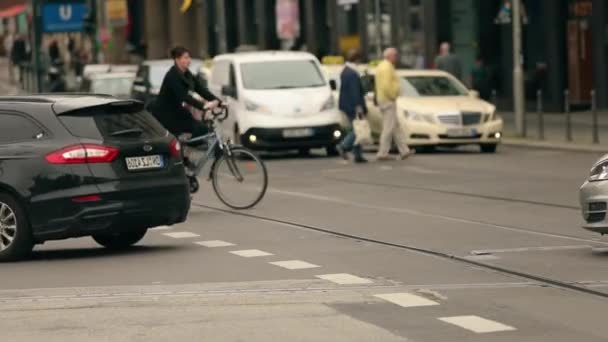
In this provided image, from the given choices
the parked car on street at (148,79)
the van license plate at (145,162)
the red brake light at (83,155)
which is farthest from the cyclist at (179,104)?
the parked car on street at (148,79)

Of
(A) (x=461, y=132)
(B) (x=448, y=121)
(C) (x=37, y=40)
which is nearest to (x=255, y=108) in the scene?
(B) (x=448, y=121)

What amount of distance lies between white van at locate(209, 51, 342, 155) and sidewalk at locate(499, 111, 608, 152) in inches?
149

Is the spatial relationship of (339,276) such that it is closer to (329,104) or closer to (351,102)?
(351,102)

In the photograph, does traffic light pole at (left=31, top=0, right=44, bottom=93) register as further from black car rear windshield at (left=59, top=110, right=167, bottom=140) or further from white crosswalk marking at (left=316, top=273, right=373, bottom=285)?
white crosswalk marking at (left=316, top=273, right=373, bottom=285)

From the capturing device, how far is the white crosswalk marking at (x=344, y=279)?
1207 centimetres

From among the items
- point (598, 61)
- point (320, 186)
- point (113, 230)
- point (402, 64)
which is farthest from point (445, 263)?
point (402, 64)

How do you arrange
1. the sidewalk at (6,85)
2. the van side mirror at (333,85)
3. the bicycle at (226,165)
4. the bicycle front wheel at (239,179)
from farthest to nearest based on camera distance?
the sidewalk at (6,85) < the van side mirror at (333,85) < the bicycle at (226,165) < the bicycle front wheel at (239,179)

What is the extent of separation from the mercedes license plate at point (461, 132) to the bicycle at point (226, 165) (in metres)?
10.3

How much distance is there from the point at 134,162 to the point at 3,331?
481cm

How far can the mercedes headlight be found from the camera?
1330cm

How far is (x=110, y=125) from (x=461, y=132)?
14977mm

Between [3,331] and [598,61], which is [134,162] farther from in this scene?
[598,61]

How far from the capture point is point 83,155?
14477mm

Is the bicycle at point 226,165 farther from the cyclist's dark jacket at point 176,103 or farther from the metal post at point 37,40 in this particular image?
the metal post at point 37,40
